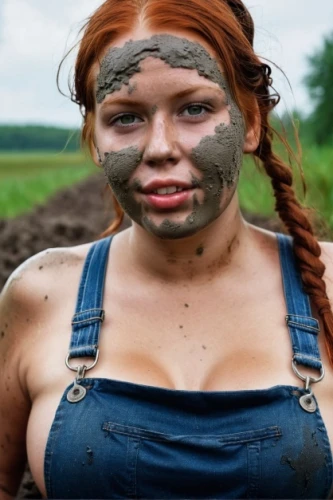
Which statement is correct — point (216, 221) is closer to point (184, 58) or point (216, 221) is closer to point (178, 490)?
point (184, 58)

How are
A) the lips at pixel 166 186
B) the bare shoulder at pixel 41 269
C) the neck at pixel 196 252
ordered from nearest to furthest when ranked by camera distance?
1. the lips at pixel 166 186
2. the neck at pixel 196 252
3. the bare shoulder at pixel 41 269

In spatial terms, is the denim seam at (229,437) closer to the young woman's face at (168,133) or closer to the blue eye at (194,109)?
the young woman's face at (168,133)

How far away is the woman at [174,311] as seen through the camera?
67.7 inches

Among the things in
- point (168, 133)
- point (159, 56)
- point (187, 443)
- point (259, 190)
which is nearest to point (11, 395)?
point (187, 443)

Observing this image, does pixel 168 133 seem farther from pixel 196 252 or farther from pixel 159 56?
pixel 196 252

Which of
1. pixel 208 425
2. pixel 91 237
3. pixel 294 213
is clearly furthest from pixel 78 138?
pixel 91 237

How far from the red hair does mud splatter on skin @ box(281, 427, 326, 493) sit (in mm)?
222

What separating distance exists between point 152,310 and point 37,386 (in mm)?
375

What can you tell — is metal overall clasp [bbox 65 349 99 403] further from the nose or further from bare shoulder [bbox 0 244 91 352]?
the nose

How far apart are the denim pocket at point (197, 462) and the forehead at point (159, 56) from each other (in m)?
0.90

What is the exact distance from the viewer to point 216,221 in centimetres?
201

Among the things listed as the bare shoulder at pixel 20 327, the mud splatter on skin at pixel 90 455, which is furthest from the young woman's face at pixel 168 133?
the mud splatter on skin at pixel 90 455

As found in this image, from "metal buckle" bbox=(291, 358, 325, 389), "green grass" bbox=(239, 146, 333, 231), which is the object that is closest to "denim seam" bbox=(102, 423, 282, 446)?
"metal buckle" bbox=(291, 358, 325, 389)

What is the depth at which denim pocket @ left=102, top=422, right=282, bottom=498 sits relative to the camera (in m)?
1.68
